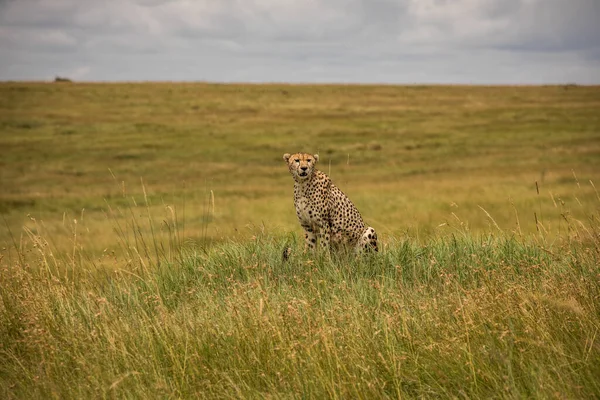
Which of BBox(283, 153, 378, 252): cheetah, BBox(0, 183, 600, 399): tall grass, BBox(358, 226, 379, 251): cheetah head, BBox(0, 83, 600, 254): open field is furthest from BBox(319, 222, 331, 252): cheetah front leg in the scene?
BBox(0, 183, 600, 399): tall grass

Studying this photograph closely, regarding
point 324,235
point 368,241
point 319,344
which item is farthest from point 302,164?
point 319,344

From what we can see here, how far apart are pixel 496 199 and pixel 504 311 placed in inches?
585

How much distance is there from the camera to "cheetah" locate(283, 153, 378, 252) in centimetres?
622

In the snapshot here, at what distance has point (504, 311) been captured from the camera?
4.06m

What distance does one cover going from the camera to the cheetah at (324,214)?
20.4 feet

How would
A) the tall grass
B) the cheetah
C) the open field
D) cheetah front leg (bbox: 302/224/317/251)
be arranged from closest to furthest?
the tall grass, the cheetah, cheetah front leg (bbox: 302/224/317/251), the open field

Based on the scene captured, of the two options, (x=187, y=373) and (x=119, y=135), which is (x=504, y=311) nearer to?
(x=187, y=373)

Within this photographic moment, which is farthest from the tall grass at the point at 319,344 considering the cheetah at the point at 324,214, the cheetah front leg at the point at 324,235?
the cheetah at the point at 324,214

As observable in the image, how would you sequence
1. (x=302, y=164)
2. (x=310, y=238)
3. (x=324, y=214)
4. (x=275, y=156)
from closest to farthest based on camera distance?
(x=302, y=164), (x=324, y=214), (x=310, y=238), (x=275, y=156)

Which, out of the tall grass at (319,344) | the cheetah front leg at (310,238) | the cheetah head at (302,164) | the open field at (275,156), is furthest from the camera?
the open field at (275,156)

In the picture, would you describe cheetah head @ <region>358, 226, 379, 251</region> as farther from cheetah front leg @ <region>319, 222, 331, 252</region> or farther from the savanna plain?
cheetah front leg @ <region>319, 222, 331, 252</region>

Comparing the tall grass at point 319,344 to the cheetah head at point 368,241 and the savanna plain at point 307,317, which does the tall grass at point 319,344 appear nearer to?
the savanna plain at point 307,317

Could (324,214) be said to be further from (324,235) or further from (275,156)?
(275,156)

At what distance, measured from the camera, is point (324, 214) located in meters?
6.25
